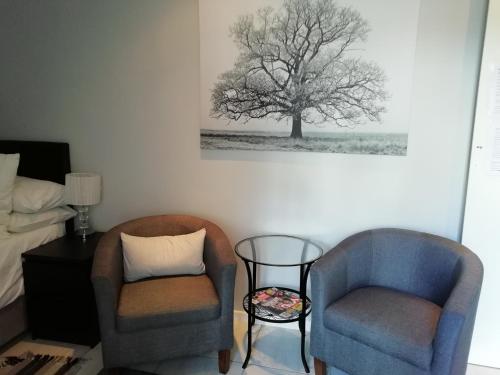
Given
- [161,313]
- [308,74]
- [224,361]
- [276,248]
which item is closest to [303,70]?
[308,74]

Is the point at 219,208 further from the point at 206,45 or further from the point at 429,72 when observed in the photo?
the point at 429,72

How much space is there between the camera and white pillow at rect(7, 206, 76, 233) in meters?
2.46

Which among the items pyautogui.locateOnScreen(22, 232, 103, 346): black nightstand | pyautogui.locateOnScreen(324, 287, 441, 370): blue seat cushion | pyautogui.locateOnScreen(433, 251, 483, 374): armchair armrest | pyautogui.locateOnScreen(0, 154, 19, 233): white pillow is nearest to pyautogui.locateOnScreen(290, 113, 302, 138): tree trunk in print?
pyautogui.locateOnScreen(324, 287, 441, 370): blue seat cushion

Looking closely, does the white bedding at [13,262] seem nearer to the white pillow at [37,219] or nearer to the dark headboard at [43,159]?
the white pillow at [37,219]

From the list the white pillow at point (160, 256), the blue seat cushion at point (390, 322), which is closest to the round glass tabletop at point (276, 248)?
the white pillow at point (160, 256)

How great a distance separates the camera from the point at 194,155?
8.58ft

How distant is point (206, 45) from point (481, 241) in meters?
2.02

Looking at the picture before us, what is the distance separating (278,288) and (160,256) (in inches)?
Answer: 31.2

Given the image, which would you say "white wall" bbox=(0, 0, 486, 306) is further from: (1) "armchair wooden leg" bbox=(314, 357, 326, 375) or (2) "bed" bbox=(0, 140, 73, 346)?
(1) "armchair wooden leg" bbox=(314, 357, 326, 375)

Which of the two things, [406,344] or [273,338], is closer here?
[406,344]

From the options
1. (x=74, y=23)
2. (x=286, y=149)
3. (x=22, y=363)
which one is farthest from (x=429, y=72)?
(x=22, y=363)

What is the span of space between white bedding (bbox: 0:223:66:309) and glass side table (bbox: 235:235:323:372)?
1.34 metres

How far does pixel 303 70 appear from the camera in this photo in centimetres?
233

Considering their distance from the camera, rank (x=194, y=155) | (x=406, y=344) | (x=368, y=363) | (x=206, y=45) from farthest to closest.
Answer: (x=194, y=155) < (x=206, y=45) < (x=368, y=363) < (x=406, y=344)
